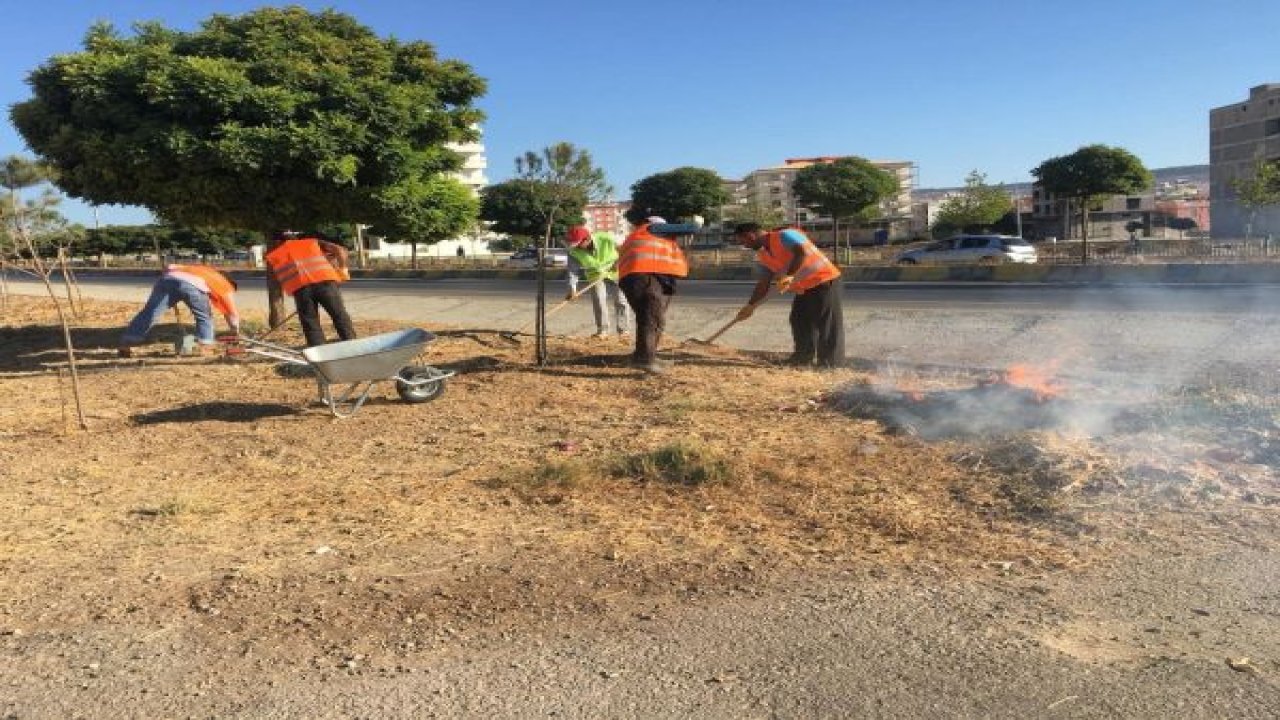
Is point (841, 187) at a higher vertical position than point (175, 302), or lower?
higher

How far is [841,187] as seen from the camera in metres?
41.2

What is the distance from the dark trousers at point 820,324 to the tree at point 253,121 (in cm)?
410

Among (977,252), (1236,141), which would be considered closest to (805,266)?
(977,252)

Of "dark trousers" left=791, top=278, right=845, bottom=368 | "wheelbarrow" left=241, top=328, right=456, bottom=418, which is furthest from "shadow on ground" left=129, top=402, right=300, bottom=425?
"dark trousers" left=791, top=278, right=845, bottom=368

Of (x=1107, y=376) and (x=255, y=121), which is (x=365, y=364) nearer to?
(x=255, y=121)

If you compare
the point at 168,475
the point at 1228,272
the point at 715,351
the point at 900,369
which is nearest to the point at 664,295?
the point at 715,351

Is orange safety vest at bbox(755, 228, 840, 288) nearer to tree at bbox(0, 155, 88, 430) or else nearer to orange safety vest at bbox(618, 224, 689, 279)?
orange safety vest at bbox(618, 224, 689, 279)

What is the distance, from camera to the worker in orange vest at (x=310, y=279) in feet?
27.3

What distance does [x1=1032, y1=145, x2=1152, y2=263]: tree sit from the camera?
36000mm

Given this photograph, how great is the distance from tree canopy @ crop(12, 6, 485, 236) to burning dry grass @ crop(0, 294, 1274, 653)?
2515mm

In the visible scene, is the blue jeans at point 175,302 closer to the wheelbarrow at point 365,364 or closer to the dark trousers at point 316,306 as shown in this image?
the dark trousers at point 316,306

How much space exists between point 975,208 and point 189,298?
183 ft

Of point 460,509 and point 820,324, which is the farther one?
point 820,324

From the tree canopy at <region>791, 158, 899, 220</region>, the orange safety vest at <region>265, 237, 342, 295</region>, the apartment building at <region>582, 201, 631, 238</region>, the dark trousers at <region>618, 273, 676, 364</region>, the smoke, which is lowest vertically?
the smoke
